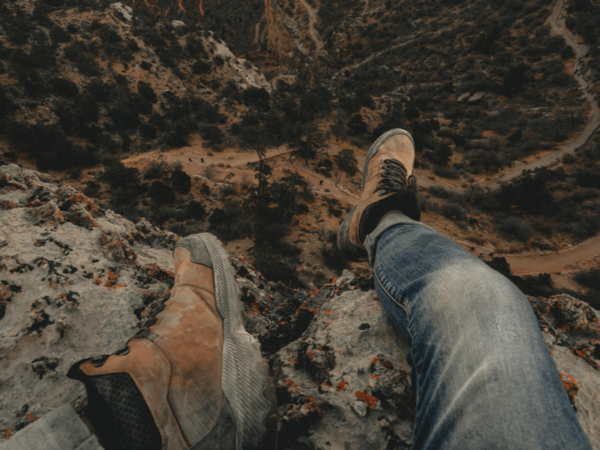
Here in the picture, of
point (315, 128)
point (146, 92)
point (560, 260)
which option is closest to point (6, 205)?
point (560, 260)

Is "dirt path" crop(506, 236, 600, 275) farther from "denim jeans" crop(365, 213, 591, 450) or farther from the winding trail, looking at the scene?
"denim jeans" crop(365, 213, 591, 450)

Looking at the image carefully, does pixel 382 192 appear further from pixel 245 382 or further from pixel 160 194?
pixel 160 194

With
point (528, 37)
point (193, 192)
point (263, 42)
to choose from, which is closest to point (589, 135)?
point (528, 37)

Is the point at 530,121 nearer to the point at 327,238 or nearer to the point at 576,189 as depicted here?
the point at 576,189

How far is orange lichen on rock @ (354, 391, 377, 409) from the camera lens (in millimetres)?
1611

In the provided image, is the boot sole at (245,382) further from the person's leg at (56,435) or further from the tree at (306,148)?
the tree at (306,148)

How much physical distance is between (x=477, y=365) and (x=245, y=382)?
134cm

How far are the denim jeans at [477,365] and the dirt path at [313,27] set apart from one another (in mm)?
39839

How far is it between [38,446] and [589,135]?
27.1 metres

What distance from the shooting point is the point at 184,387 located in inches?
61.6

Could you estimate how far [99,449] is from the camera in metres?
1.11

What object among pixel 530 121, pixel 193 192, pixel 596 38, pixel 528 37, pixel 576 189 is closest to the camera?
pixel 193 192

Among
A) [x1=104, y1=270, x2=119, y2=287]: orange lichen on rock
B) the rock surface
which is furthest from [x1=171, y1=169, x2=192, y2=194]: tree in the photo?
[x1=104, y1=270, x2=119, y2=287]: orange lichen on rock

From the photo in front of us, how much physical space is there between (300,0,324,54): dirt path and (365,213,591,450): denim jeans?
3984 cm
